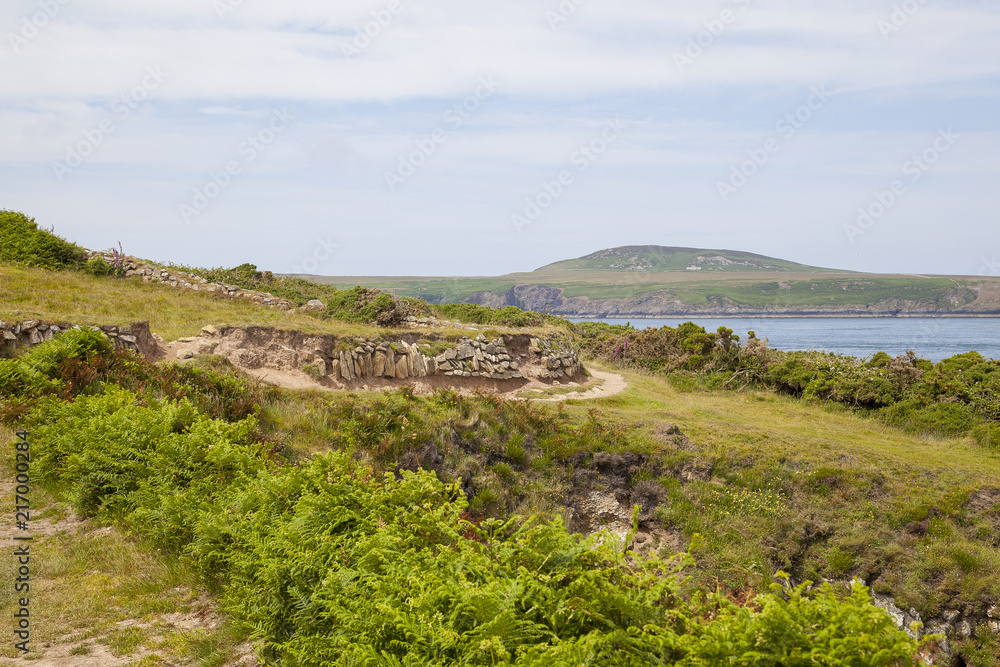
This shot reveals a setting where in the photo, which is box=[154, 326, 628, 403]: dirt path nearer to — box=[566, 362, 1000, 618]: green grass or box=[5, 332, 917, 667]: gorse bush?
box=[566, 362, 1000, 618]: green grass

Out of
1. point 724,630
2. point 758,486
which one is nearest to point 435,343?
point 758,486

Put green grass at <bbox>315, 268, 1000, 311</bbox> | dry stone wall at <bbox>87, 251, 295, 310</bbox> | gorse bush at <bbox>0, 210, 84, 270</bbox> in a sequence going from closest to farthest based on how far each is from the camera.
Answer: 1. gorse bush at <bbox>0, 210, 84, 270</bbox>
2. dry stone wall at <bbox>87, 251, 295, 310</bbox>
3. green grass at <bbox>315, 268, 1000, 311</bbox>

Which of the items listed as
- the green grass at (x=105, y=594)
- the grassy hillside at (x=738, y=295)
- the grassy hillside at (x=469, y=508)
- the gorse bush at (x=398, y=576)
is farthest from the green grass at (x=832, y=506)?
the grassy hillside at (x=738, y=295)

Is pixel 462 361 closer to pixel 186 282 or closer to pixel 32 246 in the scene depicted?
pixel 186 282

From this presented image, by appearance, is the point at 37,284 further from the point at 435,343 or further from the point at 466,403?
the point at 466,403

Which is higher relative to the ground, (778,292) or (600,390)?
(778,292)

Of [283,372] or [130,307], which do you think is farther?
[130,307]

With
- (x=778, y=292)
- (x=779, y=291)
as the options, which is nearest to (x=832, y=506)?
(x=778, y=292)

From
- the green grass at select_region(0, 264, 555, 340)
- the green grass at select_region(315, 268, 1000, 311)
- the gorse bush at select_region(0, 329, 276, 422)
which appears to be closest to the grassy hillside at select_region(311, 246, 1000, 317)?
the green grass at select_region(315, 268, 1000, 311)

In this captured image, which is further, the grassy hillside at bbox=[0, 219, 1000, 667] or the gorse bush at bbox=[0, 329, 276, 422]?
the gorse bush at bbox=[0, 329, 276, 422]

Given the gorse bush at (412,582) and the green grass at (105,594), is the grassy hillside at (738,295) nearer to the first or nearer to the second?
the gorse bush at (412,582)

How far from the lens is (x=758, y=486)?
14.9m

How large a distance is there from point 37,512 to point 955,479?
61.1 feet

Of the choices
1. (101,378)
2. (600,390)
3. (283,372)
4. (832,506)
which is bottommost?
(832,506)
